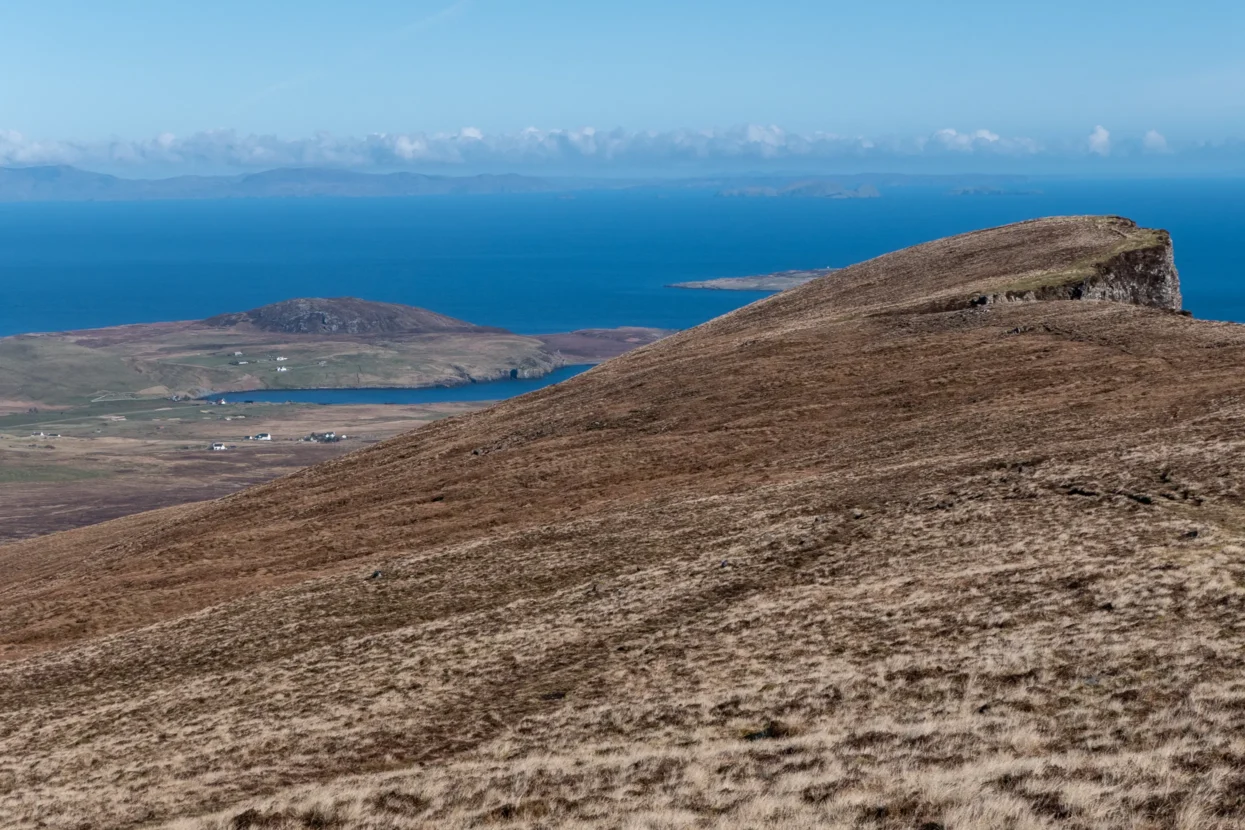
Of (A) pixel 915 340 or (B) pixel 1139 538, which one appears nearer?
(B) pixel 1139 538

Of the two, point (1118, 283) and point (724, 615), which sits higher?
point (1118, 283)

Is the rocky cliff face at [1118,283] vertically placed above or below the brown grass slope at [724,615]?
above

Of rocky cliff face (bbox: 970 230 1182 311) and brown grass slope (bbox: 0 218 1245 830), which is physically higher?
rocky cliff face (bbox: 970 230 1182 311)

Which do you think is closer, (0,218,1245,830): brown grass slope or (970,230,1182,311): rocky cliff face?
(0,218,1245,830): brown grass slope

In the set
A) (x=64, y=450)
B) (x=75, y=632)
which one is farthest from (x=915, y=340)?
(x=64, y=450)

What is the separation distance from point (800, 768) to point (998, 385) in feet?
99.1

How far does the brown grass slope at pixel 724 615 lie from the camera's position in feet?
54.2

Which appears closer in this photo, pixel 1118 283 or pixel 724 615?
pixel 724 615

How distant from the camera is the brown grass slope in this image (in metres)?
16.5

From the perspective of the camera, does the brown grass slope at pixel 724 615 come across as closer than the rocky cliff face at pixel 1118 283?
Yes

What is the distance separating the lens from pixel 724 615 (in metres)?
25.7

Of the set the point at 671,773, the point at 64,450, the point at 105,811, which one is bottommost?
the point at 64,450

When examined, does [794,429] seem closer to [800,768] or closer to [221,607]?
[221,607]

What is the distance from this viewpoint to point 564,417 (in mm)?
52312
